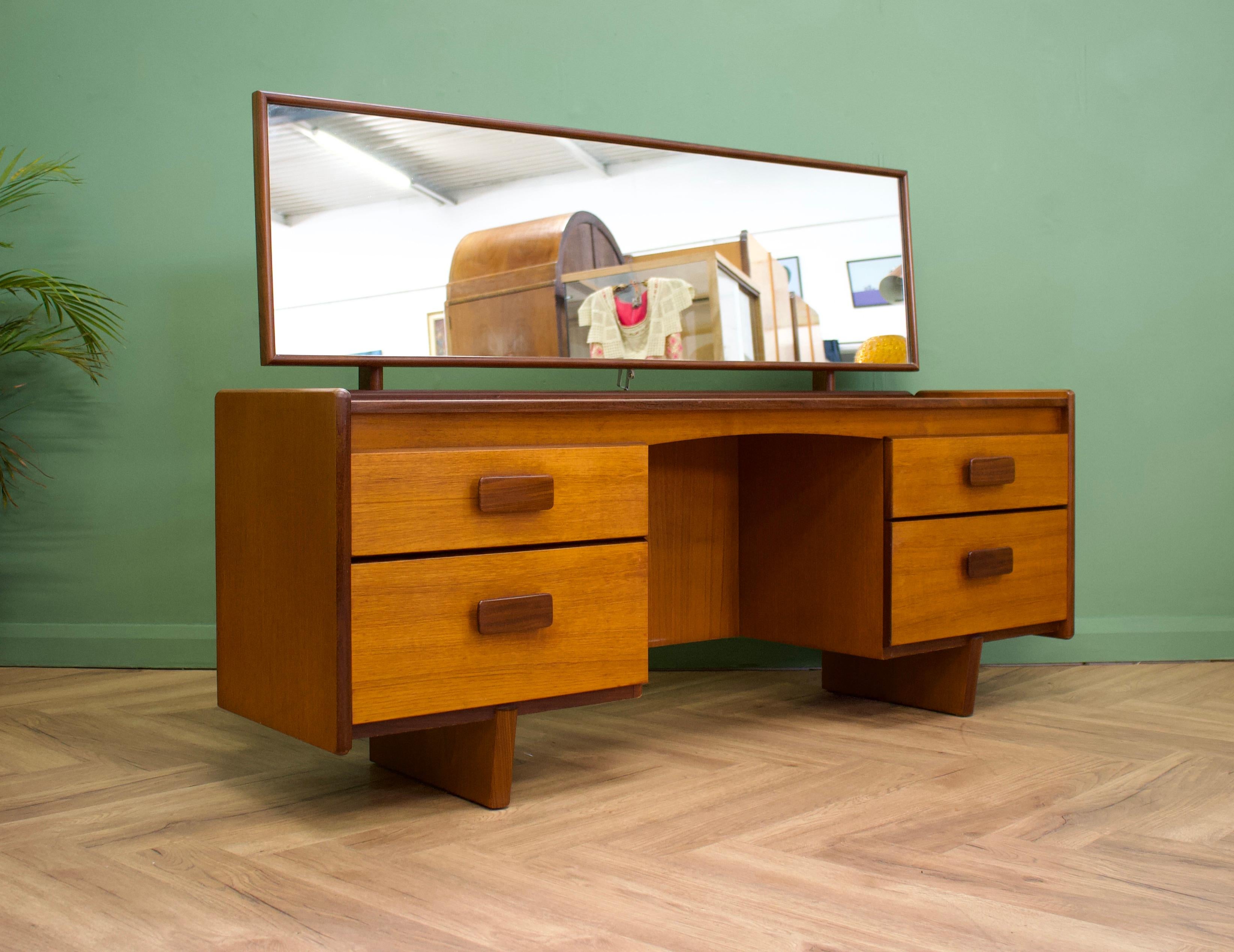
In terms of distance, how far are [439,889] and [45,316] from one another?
1740 millimetres

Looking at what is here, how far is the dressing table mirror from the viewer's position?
1411mm

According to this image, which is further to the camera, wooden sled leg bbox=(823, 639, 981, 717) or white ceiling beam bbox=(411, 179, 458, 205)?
wooden sled leg bbox=(823, 639, 981, 717)

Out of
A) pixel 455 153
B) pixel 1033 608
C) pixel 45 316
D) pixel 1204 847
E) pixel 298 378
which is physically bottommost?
pixel 1204 847

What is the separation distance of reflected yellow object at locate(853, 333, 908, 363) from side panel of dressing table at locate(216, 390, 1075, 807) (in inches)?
7.9

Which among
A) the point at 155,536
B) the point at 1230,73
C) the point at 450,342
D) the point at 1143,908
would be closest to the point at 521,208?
the point at 450,342

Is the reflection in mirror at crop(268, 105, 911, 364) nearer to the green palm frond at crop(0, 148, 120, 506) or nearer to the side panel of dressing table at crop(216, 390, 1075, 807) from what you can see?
the side panel of dressing table at crop(216, 390, 1075, 807)

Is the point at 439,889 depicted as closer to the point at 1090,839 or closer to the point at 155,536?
the point at 1090,839

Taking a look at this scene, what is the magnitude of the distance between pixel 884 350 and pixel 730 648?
0.75 meters

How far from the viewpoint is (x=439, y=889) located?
1.26m

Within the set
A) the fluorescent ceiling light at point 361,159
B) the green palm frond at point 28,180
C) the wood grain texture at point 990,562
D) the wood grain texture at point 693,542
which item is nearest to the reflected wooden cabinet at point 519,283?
the fluorescent ceiling light at point 361,159

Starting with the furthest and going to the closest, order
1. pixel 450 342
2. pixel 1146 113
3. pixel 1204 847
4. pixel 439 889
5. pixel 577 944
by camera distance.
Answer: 1. pixel 1146 113
2. pixel 450 342
3. pixel 1204 847
4. pixel 439 889
5. pixel 577 944

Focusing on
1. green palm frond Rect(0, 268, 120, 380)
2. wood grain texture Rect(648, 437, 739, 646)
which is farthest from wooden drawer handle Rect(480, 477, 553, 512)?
green palm frond Rect(0, 268, 120, 380)

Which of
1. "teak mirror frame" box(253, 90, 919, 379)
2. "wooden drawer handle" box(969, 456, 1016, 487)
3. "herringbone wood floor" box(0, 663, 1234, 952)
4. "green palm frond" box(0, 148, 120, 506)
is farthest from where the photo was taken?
"green palm frond" box(0, 148, 120, 506)

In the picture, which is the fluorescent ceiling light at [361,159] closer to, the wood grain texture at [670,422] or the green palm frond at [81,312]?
the wood grain texture at [670,422]
